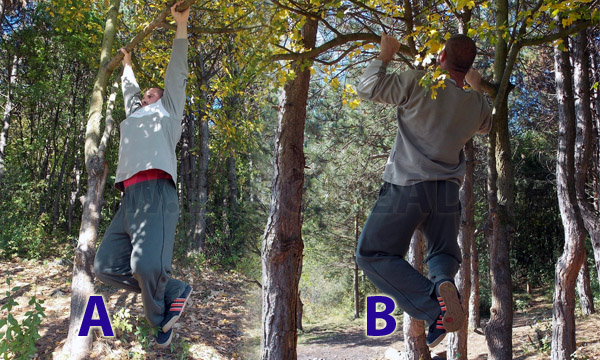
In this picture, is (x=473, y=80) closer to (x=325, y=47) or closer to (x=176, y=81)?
(x=325, y=47)

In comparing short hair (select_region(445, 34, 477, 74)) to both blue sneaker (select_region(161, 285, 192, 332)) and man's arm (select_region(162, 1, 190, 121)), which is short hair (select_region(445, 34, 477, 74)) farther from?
blue sneaker (select_region(161, 285, 192, 332))

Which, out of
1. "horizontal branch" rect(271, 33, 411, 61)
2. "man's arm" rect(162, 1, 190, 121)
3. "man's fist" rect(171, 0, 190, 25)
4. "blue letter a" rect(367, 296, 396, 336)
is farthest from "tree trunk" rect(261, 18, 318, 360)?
"blue letter a" rect(367, 296, 396, 336)

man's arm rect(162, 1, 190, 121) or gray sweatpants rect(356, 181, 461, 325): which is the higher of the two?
man's arm rect(162, 1, 190, 121)

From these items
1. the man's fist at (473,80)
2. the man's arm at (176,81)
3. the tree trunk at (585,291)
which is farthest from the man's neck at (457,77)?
the tree trunk at (585,291)

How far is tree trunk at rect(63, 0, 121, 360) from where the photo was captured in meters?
5.58

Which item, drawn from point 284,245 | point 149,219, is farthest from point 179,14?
point 284,245

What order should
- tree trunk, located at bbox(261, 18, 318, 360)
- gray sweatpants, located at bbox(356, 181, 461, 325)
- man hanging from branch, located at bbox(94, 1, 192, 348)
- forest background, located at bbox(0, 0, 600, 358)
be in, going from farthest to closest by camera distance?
tree trunk, located at bbox(261, 18, 318, 360) → forest background, located at bbox(0, 0, 600, 358) → man hanging from branch, located at bbox(94, 1, 192, 348) → gray sweatpants, located at bbox(356, 181, 461, 325)

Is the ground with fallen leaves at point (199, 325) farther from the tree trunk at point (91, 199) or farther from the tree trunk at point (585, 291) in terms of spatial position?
the tree trunk at point (91, 199)

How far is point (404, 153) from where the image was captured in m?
2.71

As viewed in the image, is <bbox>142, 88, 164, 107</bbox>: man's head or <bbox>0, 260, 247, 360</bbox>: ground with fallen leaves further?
<bbox>0, 260, 247, 360</bbox>: ground with fallen leaves

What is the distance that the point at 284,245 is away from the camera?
15.1ft

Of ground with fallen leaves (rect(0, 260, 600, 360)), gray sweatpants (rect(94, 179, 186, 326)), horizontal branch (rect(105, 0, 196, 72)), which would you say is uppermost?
horizontal branch (rect(105, 0, 196, 72))

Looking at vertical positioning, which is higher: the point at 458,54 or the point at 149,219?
the point at 458,54

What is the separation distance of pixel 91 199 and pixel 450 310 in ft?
14.3
